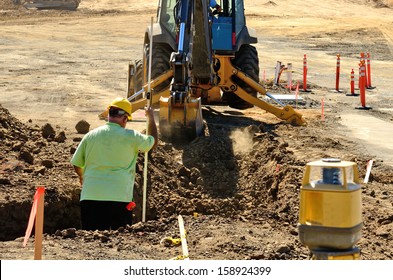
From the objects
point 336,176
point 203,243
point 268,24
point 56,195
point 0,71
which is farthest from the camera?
point 268,24

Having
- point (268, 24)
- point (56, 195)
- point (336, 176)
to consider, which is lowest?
point (268, 24)

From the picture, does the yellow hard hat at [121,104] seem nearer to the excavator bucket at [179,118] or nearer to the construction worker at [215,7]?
the excavator bucket at [179,118]

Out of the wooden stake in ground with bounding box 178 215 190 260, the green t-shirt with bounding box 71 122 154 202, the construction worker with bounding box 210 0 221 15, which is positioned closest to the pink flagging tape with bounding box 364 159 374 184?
the wooden stake in ground with bounding box 178 215 190 260

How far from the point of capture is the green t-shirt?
966cm

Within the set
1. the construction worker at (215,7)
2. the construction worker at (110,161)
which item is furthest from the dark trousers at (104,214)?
the construction worker at (215,7)

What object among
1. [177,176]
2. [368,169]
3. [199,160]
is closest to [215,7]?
[199,160]

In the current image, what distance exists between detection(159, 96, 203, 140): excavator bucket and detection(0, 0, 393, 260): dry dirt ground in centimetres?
24

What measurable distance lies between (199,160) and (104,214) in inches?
236

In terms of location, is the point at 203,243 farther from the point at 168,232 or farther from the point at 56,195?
the point at 56,195

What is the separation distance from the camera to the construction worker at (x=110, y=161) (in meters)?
9.66

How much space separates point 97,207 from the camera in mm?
9867

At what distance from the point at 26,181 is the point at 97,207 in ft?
10.5

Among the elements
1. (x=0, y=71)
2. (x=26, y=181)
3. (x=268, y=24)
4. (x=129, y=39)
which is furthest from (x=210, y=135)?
(x=268, y=24)

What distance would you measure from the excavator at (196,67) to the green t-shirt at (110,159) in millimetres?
6610
